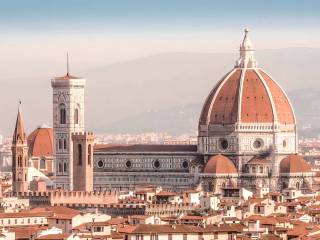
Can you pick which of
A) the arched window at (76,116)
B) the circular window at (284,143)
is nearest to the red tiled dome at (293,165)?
the circular window at (284,143)

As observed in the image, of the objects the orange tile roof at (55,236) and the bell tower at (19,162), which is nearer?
the orange tile roof at (55,236)

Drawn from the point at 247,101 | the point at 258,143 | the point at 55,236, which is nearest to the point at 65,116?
the point at 247,101

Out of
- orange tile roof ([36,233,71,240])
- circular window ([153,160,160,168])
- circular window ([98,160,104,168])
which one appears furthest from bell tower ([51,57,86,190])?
orange tile roof ([36,233,71,240])

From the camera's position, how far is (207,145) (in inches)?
4631

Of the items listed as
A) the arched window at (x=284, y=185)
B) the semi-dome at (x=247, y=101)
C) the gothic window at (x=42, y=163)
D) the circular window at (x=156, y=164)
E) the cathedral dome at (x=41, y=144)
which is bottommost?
the arched window at (x=284, y=185)

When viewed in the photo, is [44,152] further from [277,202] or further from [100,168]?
[277,202]

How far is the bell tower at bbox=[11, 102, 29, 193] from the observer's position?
356ft

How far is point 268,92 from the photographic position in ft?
380

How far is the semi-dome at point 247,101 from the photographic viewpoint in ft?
381

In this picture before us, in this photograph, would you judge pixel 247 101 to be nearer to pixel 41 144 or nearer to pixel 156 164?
pixel 156 164

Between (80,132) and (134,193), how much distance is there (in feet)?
43.8

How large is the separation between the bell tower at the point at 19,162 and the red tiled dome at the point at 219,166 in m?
9.69

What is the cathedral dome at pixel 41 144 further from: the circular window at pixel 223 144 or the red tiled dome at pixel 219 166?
the red tiled dome at pixel 219 166

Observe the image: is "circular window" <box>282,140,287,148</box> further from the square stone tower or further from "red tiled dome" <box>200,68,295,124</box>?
the square stone tower
